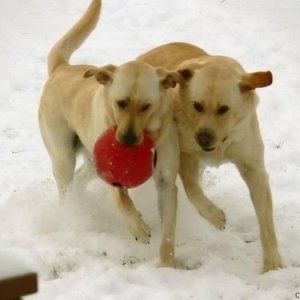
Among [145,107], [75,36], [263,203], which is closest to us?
[145,107]

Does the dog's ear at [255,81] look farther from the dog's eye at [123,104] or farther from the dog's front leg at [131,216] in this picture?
Result: the dog's front leg at [131,216]

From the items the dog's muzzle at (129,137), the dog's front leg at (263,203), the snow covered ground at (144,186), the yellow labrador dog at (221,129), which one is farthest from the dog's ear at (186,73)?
the snow covered ground at (144,186)

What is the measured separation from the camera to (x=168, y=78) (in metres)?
4.13

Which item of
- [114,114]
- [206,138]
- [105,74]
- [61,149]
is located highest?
[105,74]

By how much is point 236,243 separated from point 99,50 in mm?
4986

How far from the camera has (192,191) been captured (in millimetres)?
4605

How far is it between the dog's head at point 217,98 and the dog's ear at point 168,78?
0.05 metres

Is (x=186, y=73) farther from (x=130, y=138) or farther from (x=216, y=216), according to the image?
(x=216, y=216)

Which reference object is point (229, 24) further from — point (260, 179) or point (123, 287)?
point (123, 287)

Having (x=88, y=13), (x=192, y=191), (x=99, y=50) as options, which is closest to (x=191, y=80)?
(x=192, y=191)

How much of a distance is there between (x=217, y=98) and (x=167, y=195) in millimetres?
791

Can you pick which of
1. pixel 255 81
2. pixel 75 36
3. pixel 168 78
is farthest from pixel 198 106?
pixel 75 36

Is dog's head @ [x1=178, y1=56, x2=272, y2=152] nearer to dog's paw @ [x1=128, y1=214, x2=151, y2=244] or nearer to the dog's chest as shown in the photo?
the dog's chest

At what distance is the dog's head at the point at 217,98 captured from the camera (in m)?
4.05
